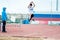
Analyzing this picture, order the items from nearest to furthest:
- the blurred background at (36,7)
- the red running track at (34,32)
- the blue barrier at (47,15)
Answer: the red running track at (34,32)
the blue barrier at (47,15)
the blurred background at (36,7)

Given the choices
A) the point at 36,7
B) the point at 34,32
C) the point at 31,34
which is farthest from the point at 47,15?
the point at 31,34

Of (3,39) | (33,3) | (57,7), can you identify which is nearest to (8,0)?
(33,3)

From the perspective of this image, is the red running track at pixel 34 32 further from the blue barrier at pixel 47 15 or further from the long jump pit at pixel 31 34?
the blue barrier at pixel 47 15

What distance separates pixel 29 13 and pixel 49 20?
2.14 metres

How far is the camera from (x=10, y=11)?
24.2m

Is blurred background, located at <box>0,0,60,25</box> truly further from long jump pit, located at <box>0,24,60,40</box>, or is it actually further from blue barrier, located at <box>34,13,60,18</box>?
long jump pit, located at <box>0,24,60,40</box>

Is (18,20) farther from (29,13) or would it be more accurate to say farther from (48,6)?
(48,6)

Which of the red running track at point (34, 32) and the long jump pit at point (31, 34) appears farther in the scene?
the red running track at point (34, 32)

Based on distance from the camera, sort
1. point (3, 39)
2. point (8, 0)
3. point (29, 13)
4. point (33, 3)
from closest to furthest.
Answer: point (3, 39), point (29, 13), point (33, 3), point (8, 0)

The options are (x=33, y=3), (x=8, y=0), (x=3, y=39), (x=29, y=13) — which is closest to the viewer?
(x=3, y=39)

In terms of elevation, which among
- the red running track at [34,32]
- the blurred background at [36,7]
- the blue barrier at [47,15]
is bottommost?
the red running track at [34,32]

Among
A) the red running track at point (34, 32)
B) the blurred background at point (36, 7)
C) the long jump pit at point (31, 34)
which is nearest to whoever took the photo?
the long jump pit at point (31, 34)

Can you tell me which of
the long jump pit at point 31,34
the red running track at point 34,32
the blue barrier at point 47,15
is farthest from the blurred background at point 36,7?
the long jump pit at point 31,34

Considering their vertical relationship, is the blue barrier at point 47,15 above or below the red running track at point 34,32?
above
